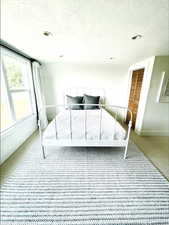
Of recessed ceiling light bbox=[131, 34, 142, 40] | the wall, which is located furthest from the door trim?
recessed ceiling light bbox=[131, 34, 142, 40]

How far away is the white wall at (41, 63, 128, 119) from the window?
2.54ft

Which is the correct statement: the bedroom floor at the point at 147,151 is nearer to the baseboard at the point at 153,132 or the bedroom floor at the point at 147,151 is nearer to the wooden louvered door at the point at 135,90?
the baseboard at the point at 153,132

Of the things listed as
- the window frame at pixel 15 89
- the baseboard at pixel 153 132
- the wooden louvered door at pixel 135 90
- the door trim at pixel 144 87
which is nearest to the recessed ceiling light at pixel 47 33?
the window frame at pixel 15 89

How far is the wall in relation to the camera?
2338mm

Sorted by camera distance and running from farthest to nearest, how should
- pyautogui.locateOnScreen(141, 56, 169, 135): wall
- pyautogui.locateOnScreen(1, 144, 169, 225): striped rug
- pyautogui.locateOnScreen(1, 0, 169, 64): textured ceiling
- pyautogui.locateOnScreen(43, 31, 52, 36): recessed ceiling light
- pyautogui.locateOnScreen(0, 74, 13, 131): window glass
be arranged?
1. pyautogui.locateOnScreen(141, 56, 169, 135): wall
2. pyautogui.locateOnScreen(0, 74, 13, 131): window glass
3. pyautogui.locateOnScreen(43, 31, 52, 36): recessed ceiling light
4. pyautogui.locateOnScreen(1, 144, 169, 225): striped rug
5. pyautogui.locateOnScreen(1, 0, 169, 64): textured ceiling

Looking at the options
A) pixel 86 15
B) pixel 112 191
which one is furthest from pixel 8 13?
pixel 112 191

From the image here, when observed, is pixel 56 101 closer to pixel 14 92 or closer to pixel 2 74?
pixel 14 92

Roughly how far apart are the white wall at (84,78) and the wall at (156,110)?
1.13 m

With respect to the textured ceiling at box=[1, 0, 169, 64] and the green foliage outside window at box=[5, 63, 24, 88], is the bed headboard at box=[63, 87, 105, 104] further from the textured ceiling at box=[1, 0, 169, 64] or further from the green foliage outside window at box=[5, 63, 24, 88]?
the textured ceiling at box=[1, 0, 169, 64]

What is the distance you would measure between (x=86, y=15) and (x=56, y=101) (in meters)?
2.94

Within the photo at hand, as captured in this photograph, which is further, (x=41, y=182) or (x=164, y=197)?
(x=41, y=182)

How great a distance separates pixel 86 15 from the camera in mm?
1046

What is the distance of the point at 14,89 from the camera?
2.27m

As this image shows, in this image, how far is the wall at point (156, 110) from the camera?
7.67 ft
